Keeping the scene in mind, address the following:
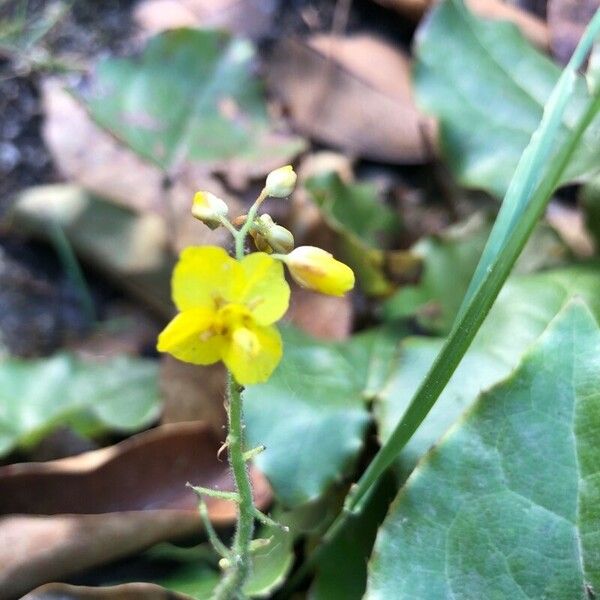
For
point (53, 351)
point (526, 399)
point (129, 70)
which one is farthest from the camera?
point (129, 70)

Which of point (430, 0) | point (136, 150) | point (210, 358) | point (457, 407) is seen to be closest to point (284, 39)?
point (430, 0)

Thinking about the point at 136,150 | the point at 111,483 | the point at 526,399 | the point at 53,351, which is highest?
the point at 526,399

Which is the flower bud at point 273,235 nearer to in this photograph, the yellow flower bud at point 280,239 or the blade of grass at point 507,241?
the yellow flower bud at point 280,239

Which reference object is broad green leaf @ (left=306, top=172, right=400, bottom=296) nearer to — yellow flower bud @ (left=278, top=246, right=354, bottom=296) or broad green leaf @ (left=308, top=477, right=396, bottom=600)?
broad green leaf @ (left=308, top=477, right=396, bottom=600)

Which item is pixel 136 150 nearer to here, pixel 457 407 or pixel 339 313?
pixel 339 313

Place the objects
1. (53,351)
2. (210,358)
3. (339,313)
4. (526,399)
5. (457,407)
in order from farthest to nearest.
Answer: (53,351), (339,313), (457,407), (526,399), (210,358)

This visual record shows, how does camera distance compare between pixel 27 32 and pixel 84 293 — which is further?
pixel 27 32
